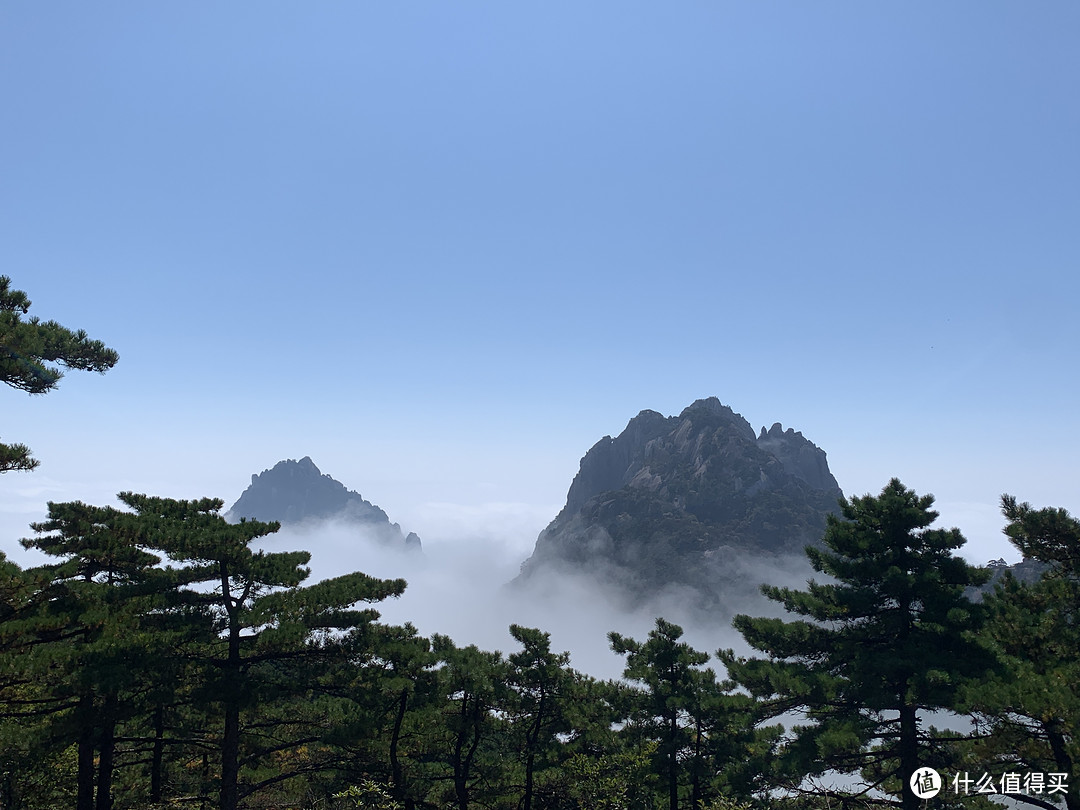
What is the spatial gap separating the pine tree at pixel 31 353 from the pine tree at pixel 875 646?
19.0m

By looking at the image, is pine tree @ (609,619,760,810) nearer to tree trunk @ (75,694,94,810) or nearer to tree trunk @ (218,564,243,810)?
tree trunk @ (218,564,243,810)

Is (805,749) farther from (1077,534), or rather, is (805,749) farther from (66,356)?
(66,356)

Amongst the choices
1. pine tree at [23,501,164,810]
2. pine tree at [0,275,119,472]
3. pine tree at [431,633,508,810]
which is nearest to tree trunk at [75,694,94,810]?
pine tree at [23,501,164,810]

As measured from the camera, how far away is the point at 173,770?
1817cm

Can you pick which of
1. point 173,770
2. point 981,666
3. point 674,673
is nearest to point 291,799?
point 173,770

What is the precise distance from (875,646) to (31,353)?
22402 millimetres

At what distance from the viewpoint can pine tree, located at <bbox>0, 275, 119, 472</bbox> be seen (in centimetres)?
988

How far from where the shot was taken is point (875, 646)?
1702 cm

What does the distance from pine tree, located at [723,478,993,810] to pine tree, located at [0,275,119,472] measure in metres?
19.0

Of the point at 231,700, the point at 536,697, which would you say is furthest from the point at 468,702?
the point at 231,700

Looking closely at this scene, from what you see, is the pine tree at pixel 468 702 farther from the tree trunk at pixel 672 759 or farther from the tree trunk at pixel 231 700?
the tree trunk at pixel 672 759

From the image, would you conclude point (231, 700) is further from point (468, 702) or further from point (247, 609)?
point (468, 702)

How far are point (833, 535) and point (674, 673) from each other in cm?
693

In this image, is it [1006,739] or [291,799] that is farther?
[291,799]
